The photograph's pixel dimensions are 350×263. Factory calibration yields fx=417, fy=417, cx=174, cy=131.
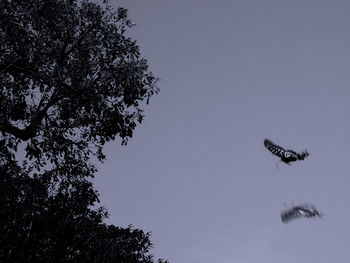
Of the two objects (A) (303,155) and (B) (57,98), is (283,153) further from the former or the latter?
(B) (57,98)

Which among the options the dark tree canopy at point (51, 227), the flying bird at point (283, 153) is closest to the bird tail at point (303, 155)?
the flying bird at point (283, 153)

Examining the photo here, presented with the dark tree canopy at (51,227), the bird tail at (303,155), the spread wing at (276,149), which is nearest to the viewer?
the bird tail at (303,155)

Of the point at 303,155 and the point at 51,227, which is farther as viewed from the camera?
the point at 51,227

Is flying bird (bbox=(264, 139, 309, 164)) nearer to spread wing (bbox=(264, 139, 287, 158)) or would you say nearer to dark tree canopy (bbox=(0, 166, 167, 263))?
spread wing (bbox=(264, 139, 287, 158))

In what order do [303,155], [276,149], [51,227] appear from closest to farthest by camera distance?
[303,155] < [276,149] < [51,227]

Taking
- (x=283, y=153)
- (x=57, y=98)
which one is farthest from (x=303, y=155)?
(x=57, y=98)

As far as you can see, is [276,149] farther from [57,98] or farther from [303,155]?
[57,98]

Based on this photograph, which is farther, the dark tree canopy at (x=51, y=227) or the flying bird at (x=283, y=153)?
the dark tree canopy at (x=51, y=227)

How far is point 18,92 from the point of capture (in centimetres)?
1482

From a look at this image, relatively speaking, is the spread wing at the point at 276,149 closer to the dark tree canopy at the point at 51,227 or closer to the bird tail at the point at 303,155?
the bird tail at the point at 303,155

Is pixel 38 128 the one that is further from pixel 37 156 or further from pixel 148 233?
pixel 148 233

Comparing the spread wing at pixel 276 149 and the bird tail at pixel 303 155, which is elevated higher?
the spread wing at pixel 276 149

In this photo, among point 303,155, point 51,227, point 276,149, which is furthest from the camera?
point 51,227

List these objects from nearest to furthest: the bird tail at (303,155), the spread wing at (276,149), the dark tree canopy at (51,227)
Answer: the bird tail at (303,155)
the spread wing at (276,149)
the dark tree canopy at (51,227)
